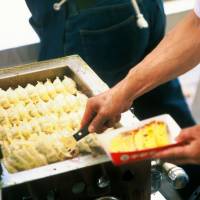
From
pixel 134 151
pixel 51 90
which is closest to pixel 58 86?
pixel 51 90

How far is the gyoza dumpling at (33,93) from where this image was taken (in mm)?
1046

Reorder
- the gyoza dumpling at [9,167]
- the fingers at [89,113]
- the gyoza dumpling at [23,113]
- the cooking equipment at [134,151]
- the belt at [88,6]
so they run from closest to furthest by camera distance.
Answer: the cooking equipment at [134,151]
the gyoza dumpling at [9,167]
the fingers at [89,113]
the gyoza dumpling at [23,113]
the belt at [88,6]

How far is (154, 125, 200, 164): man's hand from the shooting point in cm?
67

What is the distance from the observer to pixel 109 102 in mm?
869

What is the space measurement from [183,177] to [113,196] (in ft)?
0.61

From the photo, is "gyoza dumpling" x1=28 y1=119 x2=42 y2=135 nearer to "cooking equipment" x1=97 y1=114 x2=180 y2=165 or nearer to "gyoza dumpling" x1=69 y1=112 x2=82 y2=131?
"gyoza dumpling" x1=69 y1=112 x2=82 y2=131

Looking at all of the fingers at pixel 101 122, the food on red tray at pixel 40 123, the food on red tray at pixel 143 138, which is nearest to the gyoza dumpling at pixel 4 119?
the food on red tray at pixel 40 123

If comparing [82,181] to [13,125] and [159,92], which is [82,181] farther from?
[159,92]

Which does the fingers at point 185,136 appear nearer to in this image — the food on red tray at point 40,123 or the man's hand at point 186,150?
the man's hand at point 186,150

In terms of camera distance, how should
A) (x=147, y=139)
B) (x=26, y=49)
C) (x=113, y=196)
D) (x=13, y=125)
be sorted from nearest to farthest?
(x=147, y=139) → (x=113, y=196) → (x=13, y=125) → (x=26, y=49)

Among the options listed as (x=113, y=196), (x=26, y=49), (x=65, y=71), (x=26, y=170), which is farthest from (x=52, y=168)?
(x=26, y=49)

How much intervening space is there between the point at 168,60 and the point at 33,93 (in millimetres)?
376

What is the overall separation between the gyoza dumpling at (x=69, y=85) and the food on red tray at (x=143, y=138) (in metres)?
0.37

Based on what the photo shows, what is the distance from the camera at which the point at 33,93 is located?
1056 millimetres
